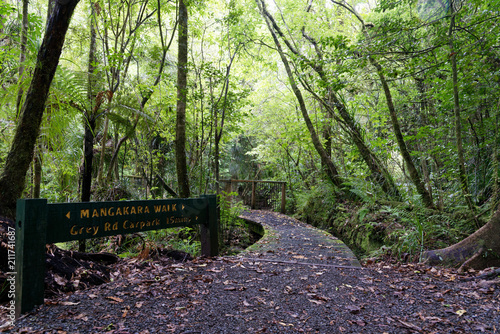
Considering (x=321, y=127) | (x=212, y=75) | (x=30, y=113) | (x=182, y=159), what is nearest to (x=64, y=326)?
(x=30, y=113)

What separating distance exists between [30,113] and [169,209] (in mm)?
1459

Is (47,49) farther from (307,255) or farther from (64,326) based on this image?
(307,255)

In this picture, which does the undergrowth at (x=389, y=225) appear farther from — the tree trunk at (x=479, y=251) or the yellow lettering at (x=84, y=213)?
the yellow lettering at (x=84, y=213)

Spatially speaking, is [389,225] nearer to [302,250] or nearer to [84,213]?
[302,250]

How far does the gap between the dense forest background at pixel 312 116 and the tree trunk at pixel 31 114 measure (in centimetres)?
2

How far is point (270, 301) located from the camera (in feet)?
7.36

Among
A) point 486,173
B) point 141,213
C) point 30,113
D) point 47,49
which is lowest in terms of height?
point 141,213

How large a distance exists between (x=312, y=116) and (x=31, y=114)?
7.35 metres

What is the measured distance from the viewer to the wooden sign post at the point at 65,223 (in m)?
1.83

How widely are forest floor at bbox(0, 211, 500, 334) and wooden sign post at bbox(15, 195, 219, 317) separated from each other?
0.67ft

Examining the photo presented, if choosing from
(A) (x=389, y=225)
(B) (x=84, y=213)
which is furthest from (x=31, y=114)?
(A) (x=389, y=225)

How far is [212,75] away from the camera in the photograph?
5172 millimetres

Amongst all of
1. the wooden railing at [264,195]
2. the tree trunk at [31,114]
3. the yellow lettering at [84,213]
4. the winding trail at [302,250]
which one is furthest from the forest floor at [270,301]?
the wooden railing at [264,195]

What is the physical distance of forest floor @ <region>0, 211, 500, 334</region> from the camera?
5.91 feet
